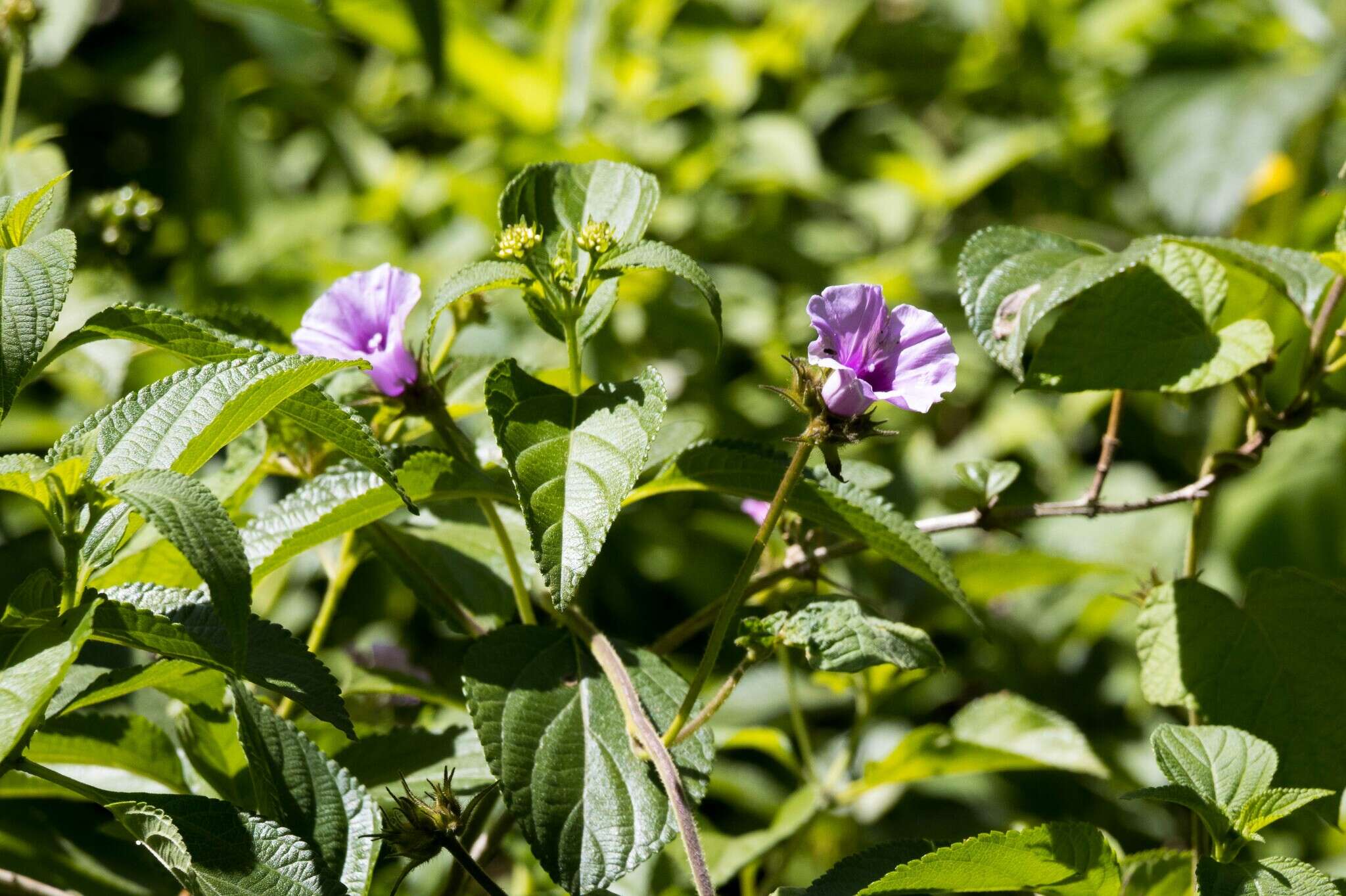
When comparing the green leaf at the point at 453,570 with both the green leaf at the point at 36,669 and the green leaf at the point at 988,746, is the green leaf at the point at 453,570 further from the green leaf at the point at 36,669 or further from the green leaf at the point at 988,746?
the green leaf at the point at 988,746

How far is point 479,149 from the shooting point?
226cm

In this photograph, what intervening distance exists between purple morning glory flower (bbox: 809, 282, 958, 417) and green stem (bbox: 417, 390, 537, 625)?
0.92ft

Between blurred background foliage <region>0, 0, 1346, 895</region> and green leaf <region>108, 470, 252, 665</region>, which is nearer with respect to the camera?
green leaf <region>108, 470, 252, 665</region>

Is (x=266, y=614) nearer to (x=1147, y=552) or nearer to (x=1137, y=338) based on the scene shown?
(x=1137, y=338)

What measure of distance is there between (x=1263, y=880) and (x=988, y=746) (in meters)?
0.40

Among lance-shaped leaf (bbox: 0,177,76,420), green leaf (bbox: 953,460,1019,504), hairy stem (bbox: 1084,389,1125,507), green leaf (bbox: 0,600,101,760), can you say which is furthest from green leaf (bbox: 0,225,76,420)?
hairy stem (bbox: 1084,389,1125,507)

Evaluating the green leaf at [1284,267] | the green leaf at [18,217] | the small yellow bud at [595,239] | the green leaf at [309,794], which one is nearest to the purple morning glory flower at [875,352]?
the small yellow bud at [595,239]

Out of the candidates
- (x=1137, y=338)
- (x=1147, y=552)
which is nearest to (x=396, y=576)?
(x=1137, y=338)

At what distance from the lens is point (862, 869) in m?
0.81

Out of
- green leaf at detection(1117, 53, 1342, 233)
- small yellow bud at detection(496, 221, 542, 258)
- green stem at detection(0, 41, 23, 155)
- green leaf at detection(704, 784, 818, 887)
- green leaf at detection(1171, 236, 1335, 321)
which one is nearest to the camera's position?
small yellow bud at detection(496, 221, 542, 258)

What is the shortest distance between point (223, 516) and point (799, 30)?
2.06m

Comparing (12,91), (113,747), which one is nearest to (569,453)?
(113,747)

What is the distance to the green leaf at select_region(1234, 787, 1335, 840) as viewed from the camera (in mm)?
770

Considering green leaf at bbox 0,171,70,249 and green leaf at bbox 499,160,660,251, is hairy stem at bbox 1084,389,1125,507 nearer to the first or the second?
green leaf at bbox 499,160,660,251
